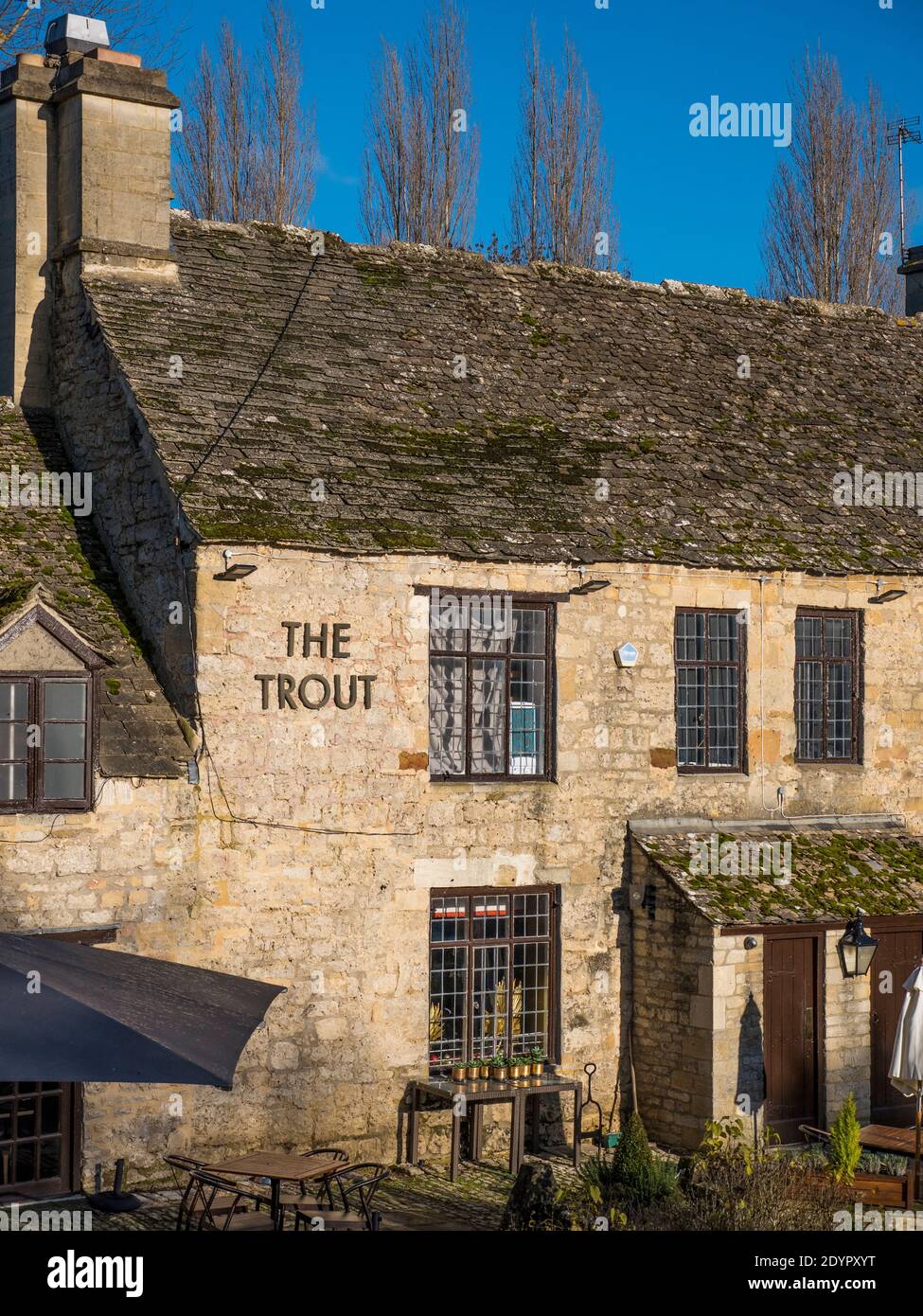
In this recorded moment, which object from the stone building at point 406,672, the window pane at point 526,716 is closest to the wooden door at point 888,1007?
the stone building at point 406,672

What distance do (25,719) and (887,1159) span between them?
28.0 feet

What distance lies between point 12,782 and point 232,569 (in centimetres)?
253

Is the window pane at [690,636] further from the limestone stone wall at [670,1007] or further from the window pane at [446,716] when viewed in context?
the window pane at [446,716]

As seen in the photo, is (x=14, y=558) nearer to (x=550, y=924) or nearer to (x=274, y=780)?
Answer: (x=274, y=780)

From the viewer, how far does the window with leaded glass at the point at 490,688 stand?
51.7 feet

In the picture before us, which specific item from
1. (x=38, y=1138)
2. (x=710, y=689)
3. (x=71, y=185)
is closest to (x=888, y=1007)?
(x=710, y=689)

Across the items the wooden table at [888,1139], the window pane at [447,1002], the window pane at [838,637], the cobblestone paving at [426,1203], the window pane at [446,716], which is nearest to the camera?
the cobblestone paving at [426,1203]

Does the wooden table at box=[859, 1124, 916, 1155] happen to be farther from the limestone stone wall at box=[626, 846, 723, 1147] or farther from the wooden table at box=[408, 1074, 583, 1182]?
the wooden table at box=[408, 1074, 583, 1182]

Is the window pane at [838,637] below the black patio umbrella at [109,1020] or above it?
above

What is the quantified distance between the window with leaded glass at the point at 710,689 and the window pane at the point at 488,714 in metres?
2.04

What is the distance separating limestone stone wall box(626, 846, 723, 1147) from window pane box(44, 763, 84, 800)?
5592 mm

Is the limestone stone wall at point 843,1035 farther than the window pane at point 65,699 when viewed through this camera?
Yes

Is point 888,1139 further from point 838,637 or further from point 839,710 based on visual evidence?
point 838,637

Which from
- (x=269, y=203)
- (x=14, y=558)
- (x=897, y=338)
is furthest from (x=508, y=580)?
(x=269, y=203)
